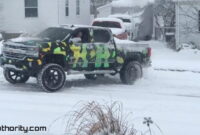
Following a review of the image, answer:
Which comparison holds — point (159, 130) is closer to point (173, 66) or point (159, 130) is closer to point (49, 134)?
point (49, 134)

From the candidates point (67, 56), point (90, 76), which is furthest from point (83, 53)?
point (90, 76)

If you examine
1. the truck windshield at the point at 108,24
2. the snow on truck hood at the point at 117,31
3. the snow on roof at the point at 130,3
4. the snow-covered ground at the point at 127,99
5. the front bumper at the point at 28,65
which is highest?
the snow on roof at the point at 130,3

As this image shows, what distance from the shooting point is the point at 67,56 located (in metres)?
14.1

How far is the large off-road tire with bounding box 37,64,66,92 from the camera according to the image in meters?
13.5

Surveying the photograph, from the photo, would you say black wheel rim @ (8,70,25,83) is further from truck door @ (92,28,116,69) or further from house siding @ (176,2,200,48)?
house siding @ (176,2,200,48)

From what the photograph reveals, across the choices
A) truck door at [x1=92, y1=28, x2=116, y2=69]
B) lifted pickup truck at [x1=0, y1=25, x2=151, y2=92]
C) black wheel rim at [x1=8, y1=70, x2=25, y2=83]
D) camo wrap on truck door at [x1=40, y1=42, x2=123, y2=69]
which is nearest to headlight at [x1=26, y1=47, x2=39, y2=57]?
lifted pickup truck at [x1=0, y1=25, x2=151, y2=92]

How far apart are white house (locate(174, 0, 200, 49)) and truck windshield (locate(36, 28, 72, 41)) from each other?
13314 mm

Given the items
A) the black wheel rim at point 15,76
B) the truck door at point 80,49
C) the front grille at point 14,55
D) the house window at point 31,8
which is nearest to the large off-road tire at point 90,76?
the truck door at point 80,49

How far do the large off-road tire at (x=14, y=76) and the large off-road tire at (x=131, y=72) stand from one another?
2852 millimetres

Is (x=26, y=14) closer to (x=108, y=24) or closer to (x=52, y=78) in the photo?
(x=108, y=24)

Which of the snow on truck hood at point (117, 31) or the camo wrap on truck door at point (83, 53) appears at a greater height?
the snow on truck hood at point (117, 31)

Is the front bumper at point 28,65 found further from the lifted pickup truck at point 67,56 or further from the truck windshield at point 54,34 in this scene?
the truck windshield at point 54,34

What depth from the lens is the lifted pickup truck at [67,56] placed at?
13.6 meters

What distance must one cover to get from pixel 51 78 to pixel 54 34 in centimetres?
158
